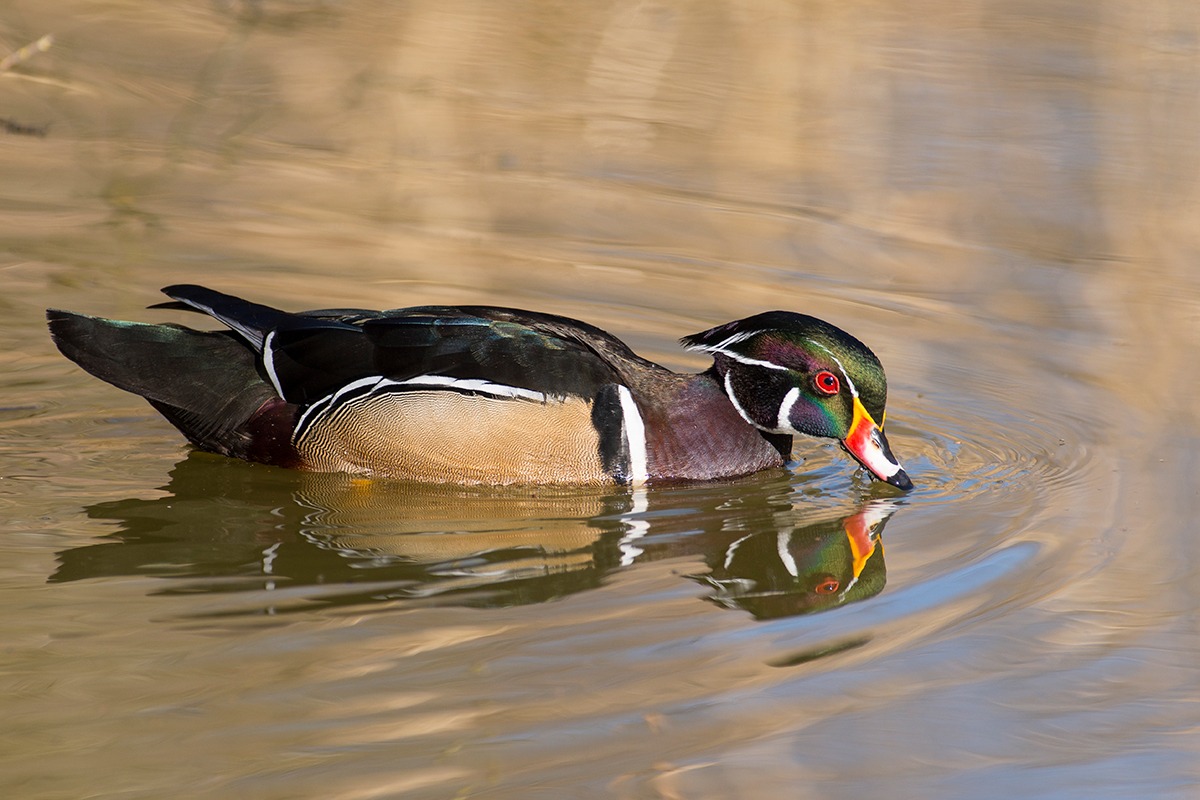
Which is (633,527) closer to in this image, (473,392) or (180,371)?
(473,392)

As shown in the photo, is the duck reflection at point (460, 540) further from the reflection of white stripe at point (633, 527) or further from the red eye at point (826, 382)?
the red eye at point (826, 382)

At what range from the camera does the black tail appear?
6.99 meters

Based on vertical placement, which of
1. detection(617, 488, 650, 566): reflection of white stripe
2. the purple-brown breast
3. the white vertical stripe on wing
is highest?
the white vertical stripe on wing

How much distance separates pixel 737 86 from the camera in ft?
40.6

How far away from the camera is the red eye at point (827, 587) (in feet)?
19.6

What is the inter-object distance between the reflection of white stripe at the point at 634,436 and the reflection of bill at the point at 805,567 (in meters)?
0.64

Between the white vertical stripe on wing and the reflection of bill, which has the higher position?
the white vertical stripe on wing

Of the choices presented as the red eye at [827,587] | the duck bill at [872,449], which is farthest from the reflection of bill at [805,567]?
the duck bill at [872,449]

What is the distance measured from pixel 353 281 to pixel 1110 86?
6375 millimetres

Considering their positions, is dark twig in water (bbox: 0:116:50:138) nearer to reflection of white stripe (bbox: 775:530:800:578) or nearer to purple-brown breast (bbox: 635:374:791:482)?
purple-brown breast (bbox: 635:374:791:482)

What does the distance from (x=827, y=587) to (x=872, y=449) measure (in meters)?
1.08

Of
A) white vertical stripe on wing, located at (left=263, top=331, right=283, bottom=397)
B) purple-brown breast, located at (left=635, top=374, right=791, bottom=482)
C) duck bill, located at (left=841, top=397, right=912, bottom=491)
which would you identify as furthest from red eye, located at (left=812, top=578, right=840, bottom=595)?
white vertical stripe on wing, located at (left=263, top=331, right=283, bottom=397)

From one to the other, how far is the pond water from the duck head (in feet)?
0.82

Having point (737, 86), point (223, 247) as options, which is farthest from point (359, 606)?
point (737, 86)
